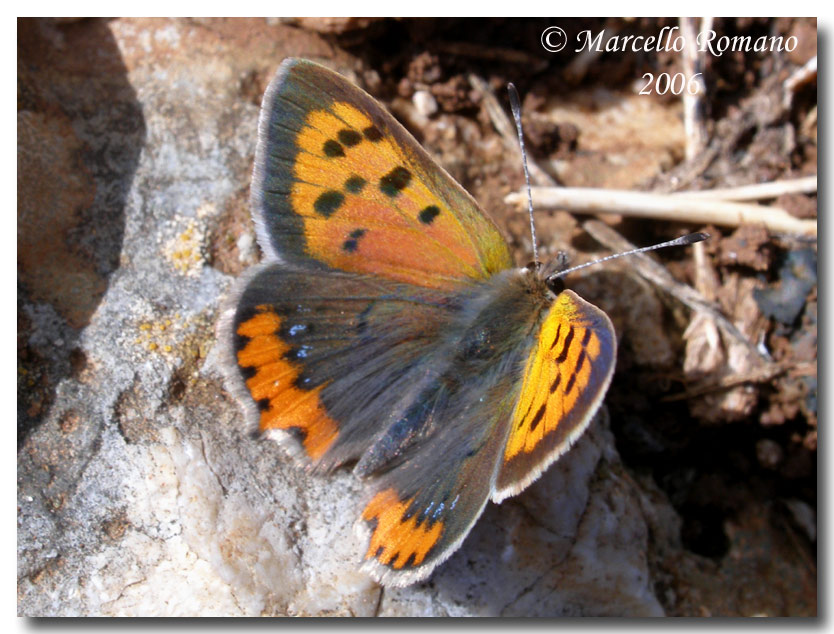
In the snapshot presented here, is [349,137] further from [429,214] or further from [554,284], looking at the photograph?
[554,284]

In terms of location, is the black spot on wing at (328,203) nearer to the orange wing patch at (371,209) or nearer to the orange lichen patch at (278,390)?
the orange wing patch at (371,209)

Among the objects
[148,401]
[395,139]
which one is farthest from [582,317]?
[148,401]

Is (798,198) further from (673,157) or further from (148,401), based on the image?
(148,401)

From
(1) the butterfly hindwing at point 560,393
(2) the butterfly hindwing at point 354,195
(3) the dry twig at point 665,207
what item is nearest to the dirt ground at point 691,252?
(3) the dry twig at point 665,207

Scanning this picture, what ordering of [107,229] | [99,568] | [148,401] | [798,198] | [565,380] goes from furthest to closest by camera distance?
1. [798,198]
2. [107,229]
3. [148,401]
4. [99,568]
5. [565,380]

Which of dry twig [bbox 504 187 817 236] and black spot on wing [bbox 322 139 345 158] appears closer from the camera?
black spot on wing [bbox 322 139 345 158]

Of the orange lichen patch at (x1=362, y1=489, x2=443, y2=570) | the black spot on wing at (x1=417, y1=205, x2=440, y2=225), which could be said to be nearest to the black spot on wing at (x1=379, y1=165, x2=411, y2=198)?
the black spot on wing at (x1=417, y1=205, x2=440, y2=225)

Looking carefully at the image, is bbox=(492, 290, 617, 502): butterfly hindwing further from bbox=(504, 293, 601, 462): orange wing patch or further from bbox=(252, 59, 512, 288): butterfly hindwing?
bbox=(252, 59, 512, 288): butterfly hindwing

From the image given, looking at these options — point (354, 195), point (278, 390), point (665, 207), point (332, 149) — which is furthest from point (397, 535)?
point (665, 207)
